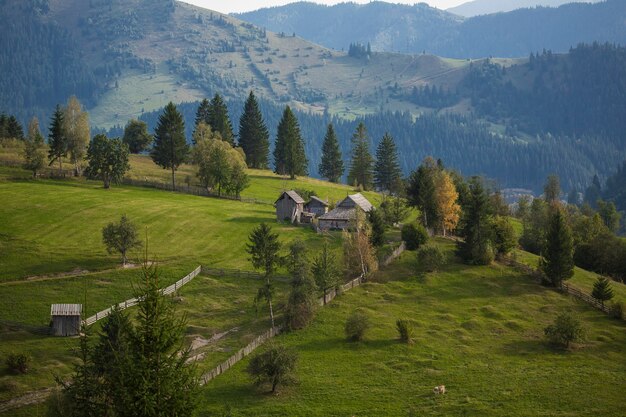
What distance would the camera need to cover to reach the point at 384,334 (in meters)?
66.0

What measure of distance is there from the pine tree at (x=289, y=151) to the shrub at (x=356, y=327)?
87759 millimetres

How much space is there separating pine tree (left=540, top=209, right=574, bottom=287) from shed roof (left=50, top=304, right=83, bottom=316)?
55.2 m

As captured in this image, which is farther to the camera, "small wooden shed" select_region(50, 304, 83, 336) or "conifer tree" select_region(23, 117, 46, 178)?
"conifer tree" select_region(23, 117, 46, 178)

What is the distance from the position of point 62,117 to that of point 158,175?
2144cm

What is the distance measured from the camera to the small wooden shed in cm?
6481

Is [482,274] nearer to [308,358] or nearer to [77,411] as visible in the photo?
[308,358]

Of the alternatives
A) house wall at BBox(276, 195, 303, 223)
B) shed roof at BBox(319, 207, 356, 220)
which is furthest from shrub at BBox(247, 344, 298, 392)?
house wall at BBox(276, 195, 303, 223)

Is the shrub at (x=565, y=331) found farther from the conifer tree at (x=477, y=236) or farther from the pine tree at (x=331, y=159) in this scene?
the pine tree at (x=331, y=159)

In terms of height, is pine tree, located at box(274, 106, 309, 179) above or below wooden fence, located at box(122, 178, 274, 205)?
above

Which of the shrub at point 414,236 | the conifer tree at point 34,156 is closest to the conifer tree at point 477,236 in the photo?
the shrub at point 414,236

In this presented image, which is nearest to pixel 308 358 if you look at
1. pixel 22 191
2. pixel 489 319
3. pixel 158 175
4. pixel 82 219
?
pixel 489 319

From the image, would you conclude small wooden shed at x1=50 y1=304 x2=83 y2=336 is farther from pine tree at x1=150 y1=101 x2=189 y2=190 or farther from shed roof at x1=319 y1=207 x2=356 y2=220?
pine tree at x1=150 y1=101 x2=189 y2=190

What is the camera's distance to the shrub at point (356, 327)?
63938mm

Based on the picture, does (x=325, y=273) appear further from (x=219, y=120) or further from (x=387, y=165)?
(x=219, y=120)
